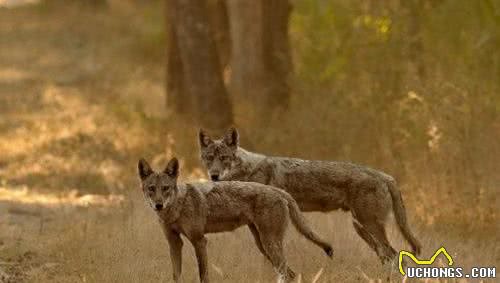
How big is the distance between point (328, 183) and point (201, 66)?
814 centimetres

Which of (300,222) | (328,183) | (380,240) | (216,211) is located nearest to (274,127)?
(328,183)

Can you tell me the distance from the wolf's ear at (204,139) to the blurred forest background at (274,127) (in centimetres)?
122

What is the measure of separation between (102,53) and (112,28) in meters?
3.25

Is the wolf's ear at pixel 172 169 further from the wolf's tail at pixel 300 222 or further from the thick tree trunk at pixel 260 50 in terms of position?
the thick tree trunk at pixel 260 50

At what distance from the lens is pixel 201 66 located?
1930 cm

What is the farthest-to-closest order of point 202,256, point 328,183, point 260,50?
1. point 260,50
2. point 328,183
3. point 202,256

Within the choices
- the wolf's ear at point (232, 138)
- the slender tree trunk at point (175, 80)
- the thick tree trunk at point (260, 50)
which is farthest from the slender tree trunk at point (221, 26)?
the wolf's ear at point (232, 138)

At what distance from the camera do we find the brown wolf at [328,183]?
11.4 metres

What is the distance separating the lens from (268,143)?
61.0ft

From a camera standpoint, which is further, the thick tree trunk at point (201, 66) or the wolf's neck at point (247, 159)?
the thick tree trunk at point (201, 66)

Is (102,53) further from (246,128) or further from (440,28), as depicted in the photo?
(440,28)

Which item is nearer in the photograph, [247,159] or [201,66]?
[247,159]

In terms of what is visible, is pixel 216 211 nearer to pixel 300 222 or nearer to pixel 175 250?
pixel 175 250

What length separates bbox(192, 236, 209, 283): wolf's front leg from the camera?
1029cm
